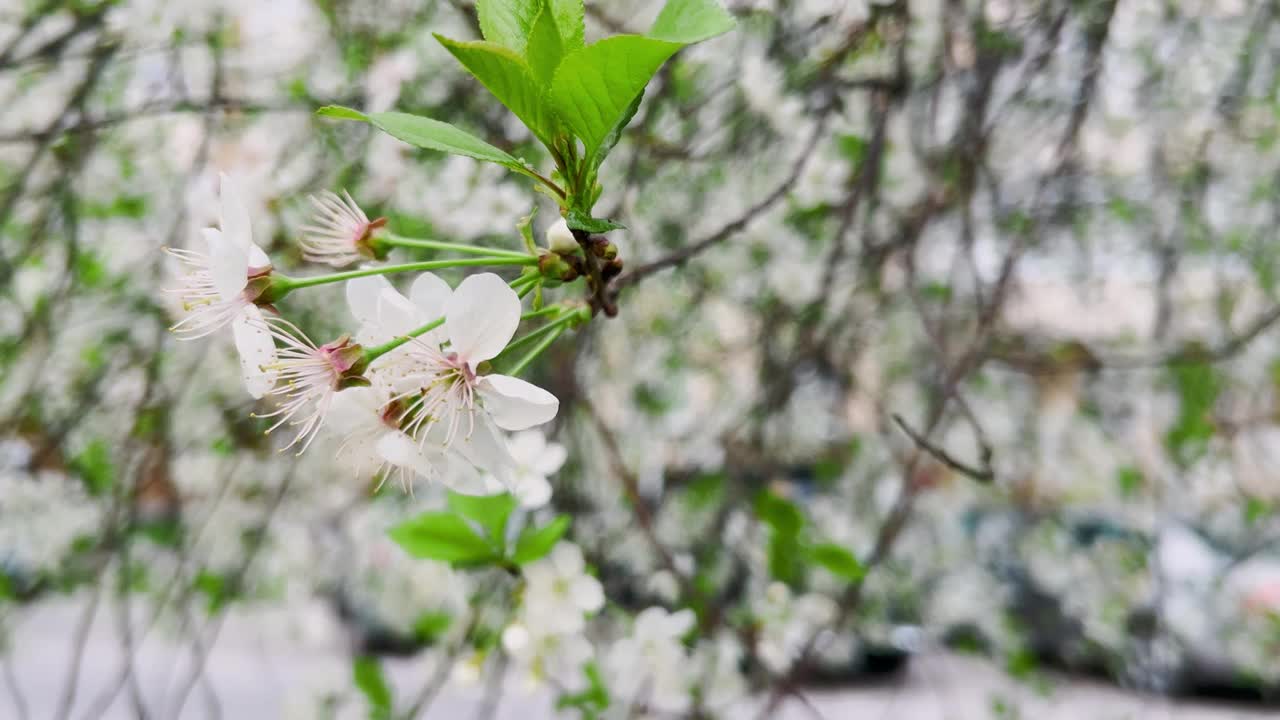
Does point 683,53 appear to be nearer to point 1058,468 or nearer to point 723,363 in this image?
point 723,363

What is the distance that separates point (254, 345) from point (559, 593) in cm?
45

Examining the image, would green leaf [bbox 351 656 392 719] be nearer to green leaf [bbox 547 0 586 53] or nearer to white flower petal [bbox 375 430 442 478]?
white flower petal [bbox 375 430 442 478]

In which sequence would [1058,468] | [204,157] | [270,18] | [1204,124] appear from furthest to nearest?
[1058,468]
[1204,124]
[270,18]
[204,157]

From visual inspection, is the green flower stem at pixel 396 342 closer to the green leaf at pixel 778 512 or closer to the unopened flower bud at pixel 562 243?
the unopened flower bud at pixel 562 243

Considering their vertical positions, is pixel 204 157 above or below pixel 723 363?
above

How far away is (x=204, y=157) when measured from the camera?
5.10 feet

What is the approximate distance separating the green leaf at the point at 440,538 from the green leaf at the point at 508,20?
0.45 m

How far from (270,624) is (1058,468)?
11.4 feet

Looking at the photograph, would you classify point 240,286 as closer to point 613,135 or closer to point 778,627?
point 613,135

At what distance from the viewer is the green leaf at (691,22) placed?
486mm

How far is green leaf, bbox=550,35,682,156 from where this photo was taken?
484 millimetres

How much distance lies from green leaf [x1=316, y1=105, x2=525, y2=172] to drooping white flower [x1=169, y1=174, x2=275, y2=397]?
0.10 m

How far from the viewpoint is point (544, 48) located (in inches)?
20.8

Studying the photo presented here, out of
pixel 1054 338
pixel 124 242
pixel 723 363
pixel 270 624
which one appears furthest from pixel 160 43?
pixel 1054 338
